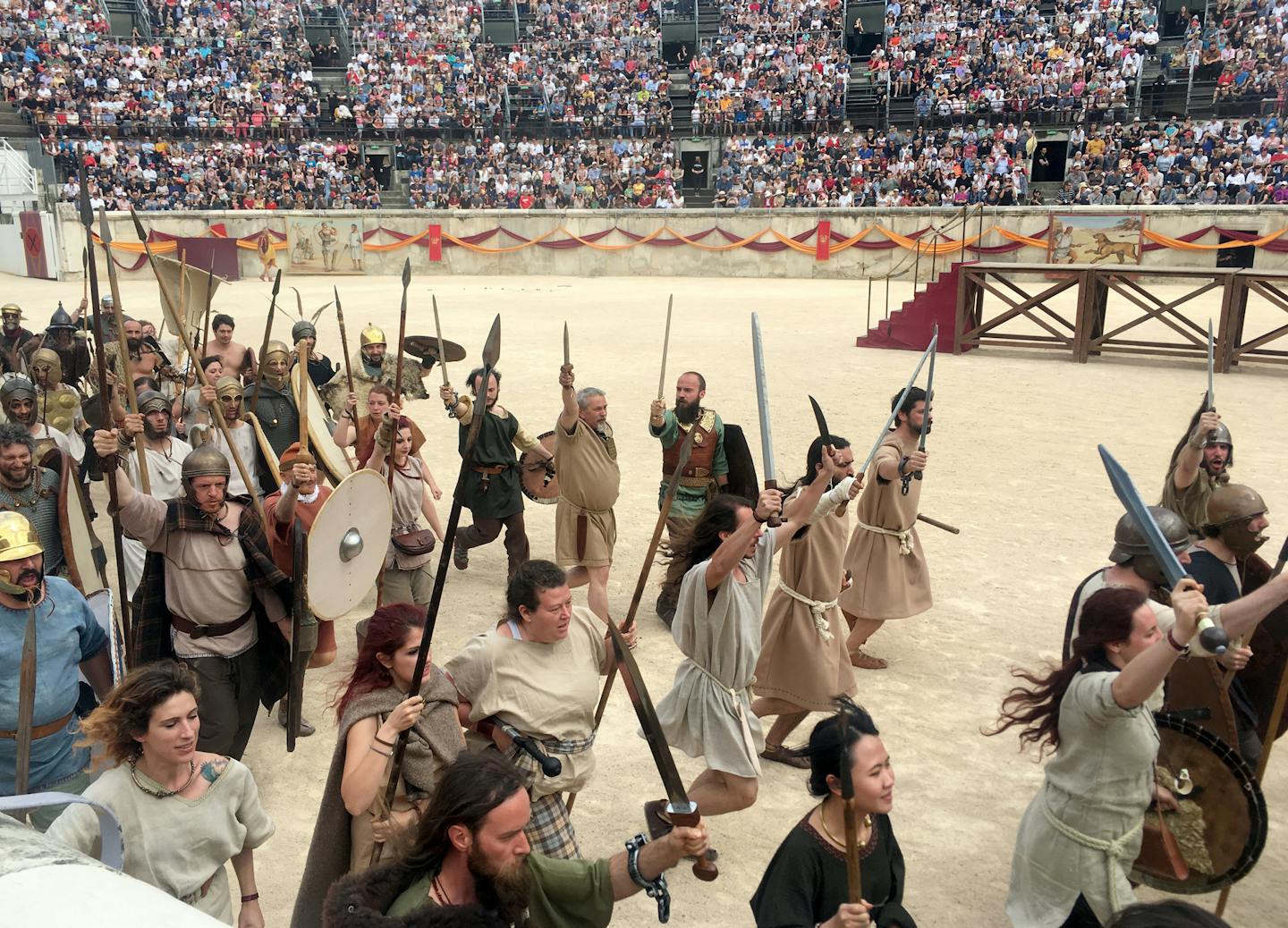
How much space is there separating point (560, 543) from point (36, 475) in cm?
240

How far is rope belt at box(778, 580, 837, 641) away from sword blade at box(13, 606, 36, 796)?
260cm

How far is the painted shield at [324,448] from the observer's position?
5867 millimetres

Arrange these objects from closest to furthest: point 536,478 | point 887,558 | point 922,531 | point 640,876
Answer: point 640,876, point 887,558, point 536,478, point 922,531

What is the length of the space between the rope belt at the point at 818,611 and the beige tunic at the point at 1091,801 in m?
1.55

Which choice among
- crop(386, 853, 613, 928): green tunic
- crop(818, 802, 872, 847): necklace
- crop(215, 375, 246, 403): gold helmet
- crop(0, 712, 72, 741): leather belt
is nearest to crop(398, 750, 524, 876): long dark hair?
crop(386, 853, 613, 928): green tunic

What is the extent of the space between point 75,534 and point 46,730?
1.37 m

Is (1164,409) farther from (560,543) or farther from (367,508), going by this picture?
(367,508)

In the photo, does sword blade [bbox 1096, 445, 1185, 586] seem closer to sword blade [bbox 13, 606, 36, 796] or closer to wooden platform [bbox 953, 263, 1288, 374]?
sword blade [bbox 13, 606, 36, 796]

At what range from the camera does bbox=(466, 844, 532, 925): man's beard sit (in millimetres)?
2041

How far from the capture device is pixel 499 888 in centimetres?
204

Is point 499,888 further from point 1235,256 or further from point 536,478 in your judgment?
point 1235,256

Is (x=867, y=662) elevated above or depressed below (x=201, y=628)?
below

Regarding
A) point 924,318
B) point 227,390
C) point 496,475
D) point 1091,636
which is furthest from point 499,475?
point 924,318

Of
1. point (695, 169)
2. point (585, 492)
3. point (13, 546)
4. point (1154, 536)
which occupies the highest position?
point (695, 169)
